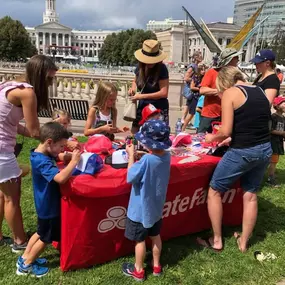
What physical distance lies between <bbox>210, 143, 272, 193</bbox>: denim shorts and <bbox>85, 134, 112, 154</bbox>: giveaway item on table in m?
1.14

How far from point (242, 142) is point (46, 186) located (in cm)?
185

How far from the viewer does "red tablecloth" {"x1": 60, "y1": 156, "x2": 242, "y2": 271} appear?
9.41 ft

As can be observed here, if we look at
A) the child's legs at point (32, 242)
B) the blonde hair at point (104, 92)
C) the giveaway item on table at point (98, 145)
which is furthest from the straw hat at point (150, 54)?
the child's legs at point (32, 242)

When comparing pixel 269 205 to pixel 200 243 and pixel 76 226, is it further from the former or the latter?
pixel 76 226

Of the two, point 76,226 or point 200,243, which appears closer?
point 76,226

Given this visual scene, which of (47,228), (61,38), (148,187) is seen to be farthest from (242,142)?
(61,38)

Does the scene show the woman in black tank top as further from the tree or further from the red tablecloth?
the tree

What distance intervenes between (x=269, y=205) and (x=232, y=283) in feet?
6.70

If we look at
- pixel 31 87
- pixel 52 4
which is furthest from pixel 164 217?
pixel 52 4

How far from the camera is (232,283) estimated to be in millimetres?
3119

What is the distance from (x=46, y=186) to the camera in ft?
9.31

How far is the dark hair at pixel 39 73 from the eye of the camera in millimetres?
2889

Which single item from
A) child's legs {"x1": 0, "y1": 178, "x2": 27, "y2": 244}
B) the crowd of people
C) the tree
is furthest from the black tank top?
the tree

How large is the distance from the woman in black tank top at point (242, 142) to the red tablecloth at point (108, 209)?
22cm
